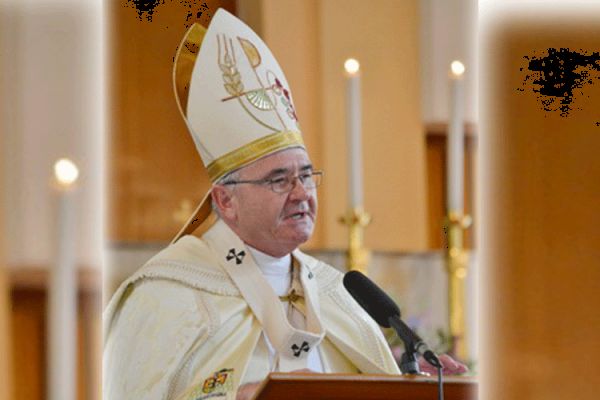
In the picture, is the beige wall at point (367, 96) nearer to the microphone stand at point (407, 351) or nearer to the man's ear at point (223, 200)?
the man's ear at point (223, 200)

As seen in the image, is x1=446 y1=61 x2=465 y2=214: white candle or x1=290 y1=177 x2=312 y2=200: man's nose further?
x1=446 y1=61 x2=465 y2=214: white candle

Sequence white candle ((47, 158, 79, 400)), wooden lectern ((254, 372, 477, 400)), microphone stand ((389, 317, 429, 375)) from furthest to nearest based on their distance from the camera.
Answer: microphone stand ((389, 317, 429, 375))
wooden lectern ((254, 372, 477, 400))
white candle ((47, 158, 79, 400))

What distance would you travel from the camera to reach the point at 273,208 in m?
3.37

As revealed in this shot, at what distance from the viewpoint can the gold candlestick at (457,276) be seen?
140 inches

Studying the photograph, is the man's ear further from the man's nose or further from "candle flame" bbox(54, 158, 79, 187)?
"candle flame" bbox(54, 158, 79, 187)

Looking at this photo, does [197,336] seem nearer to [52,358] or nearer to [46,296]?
[46,296]

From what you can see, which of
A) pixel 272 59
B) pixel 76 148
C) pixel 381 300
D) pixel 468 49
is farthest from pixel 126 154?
pixel 468 49

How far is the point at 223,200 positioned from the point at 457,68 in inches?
26.8

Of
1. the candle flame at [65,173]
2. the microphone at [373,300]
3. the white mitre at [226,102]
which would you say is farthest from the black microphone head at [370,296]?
the candle flame at [65,173]

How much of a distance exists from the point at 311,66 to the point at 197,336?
688 millimetres

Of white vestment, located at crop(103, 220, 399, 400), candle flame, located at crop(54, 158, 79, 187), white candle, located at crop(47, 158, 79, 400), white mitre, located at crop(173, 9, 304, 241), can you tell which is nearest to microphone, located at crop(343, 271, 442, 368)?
white vestment, located at crop(103, 220, 399, 400)

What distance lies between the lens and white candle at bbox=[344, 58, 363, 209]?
353cm

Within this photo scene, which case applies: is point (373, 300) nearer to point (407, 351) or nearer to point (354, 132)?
point (407, 351)

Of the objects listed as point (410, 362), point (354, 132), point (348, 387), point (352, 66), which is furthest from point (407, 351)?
point (352, 66)
